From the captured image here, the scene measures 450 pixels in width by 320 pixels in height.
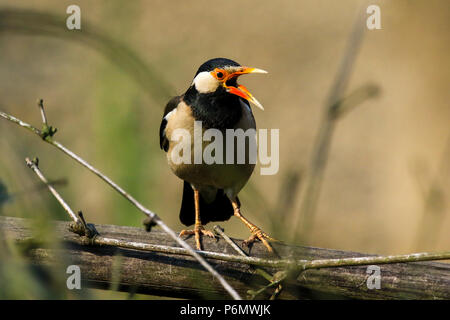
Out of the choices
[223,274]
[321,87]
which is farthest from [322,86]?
[223,274]

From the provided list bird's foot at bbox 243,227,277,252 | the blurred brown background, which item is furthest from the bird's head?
the blurred brown background

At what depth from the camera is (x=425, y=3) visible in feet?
20.4

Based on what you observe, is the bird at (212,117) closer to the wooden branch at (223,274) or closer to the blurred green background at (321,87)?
the wooden branch at (223,274)

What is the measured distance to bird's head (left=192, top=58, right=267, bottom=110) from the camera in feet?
8.92

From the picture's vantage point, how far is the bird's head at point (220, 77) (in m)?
2.72

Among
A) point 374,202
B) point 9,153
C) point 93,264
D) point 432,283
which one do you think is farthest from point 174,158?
point 374,202

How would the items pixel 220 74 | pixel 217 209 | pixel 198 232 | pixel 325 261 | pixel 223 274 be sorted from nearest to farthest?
pixel 325 261
pixel 223 274
pixel 198 232
pixel 220 74
pixel 217 209

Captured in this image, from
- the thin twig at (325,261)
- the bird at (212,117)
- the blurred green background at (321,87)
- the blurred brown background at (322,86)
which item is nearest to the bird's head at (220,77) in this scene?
the bird at (212,117)

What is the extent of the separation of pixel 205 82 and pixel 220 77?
0.08 m

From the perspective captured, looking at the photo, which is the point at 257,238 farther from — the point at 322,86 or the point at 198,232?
the point at 322,86

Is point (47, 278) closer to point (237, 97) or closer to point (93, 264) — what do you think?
point (93, 264)

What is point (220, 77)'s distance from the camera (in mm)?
2744
